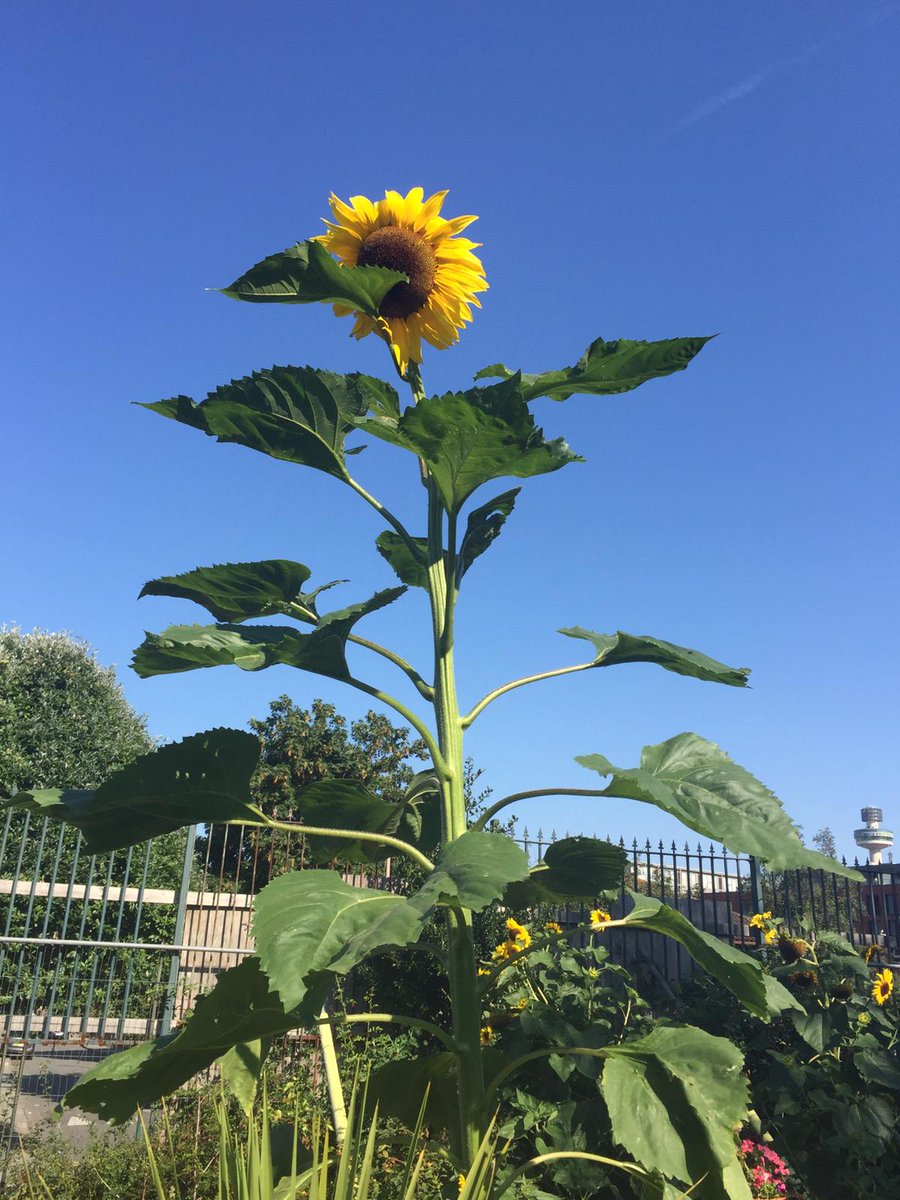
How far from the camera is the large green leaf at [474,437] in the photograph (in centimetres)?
170

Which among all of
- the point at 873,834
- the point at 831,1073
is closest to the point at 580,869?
the point at 831,1073

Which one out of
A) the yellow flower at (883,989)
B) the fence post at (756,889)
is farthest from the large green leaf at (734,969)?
the fence post at (756,889)

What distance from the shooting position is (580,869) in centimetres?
226

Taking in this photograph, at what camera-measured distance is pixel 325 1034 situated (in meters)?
2.52

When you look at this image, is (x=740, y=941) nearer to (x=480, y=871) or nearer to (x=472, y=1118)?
(x=472, y=1118)

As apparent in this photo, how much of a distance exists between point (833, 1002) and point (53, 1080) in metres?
6.26

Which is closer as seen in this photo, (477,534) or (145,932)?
(477,534)

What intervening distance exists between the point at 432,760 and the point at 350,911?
517 mm

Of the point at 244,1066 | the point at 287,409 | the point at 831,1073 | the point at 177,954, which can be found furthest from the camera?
the point at 177,954

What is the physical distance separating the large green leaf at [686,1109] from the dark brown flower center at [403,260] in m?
1.90

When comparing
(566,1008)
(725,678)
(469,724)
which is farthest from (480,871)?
(566,1008)

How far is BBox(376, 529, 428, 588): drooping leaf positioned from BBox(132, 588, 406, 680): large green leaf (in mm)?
245

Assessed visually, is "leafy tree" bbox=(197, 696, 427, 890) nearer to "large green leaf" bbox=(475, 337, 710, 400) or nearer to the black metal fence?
the black metal fence

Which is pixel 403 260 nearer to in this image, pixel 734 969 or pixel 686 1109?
pixel 734 969
